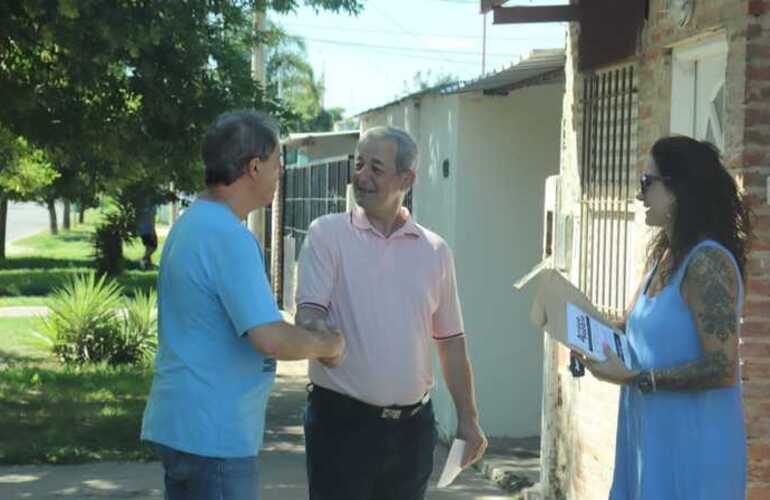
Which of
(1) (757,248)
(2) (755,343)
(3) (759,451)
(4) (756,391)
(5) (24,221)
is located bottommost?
(5) (24,221)

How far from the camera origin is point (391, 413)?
16.6 feet

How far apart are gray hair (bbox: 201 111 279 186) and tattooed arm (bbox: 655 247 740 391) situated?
1352mm

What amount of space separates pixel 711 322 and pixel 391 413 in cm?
121

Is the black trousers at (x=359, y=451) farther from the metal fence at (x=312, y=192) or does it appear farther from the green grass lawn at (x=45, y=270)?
the green grass lawn at (x=45, y=270)

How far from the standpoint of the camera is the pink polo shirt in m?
5.02

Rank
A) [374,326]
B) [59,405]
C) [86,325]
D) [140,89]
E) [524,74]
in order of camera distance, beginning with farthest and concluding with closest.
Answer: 1. [86,325]
2. [59,405]
3. [140,89]
4. [524,74]
5. [374,326]

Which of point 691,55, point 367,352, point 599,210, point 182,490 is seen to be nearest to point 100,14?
point 599,210

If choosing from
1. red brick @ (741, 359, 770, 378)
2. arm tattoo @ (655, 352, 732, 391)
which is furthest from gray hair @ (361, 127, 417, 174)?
red brick @ (741, 359, 770, 378)

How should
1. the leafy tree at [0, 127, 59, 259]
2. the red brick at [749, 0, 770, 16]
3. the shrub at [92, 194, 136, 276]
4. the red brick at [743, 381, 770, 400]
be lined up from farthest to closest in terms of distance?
the shrub at [92, 194, 136, 276]
the leafy tree at [0, 127, 59, 259]
the red brick at [743, 381, 770, 400]
the red brick at [749, 0, 770, 16]

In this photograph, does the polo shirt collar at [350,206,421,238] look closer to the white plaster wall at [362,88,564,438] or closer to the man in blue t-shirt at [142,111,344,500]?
the man in blue t-shirt at [142,111,344,500]

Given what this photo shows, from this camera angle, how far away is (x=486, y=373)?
11.1 m

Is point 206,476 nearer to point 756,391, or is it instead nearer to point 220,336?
point 220,336

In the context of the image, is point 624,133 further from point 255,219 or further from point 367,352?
point 255,219

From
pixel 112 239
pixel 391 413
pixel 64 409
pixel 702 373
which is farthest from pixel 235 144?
pixel 112 239
